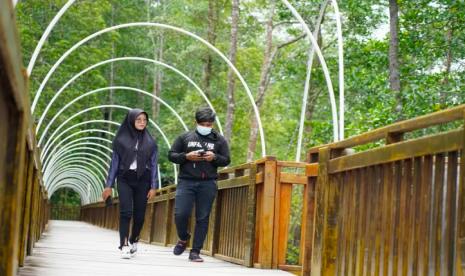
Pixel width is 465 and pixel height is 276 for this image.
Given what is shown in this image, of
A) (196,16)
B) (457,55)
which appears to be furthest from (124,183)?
(196,16)

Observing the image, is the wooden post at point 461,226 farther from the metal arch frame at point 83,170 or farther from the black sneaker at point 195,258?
the metal arch frame at point 83,170

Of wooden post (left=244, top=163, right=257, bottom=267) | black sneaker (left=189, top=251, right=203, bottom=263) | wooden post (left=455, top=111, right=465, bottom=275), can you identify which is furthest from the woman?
wooden post (left=455, top=111, right=465, bottom=275)

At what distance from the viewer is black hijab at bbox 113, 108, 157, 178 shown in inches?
438

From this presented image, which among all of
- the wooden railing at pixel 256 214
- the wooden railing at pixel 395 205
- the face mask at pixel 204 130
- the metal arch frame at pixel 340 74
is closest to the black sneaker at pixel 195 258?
the wooden railing at pixel 256 214

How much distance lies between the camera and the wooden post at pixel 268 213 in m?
10.5

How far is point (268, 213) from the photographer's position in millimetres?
10594

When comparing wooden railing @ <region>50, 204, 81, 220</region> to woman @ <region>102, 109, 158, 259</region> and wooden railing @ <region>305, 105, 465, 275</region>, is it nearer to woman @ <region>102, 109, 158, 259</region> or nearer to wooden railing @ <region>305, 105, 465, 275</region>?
woman @ <region>102, 109, 158, 259</region>

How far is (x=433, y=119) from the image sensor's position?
5.32 metres

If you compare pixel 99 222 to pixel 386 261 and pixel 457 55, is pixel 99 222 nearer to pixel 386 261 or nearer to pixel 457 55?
pixel 457 55

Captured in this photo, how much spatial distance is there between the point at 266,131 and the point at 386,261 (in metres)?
44.7

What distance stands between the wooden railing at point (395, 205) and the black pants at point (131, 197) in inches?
156

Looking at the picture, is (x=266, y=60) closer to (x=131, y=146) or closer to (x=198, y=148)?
(x=198, y=148)

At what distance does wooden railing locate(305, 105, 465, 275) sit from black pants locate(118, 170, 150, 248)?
396 cm

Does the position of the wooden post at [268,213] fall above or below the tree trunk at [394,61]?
below
